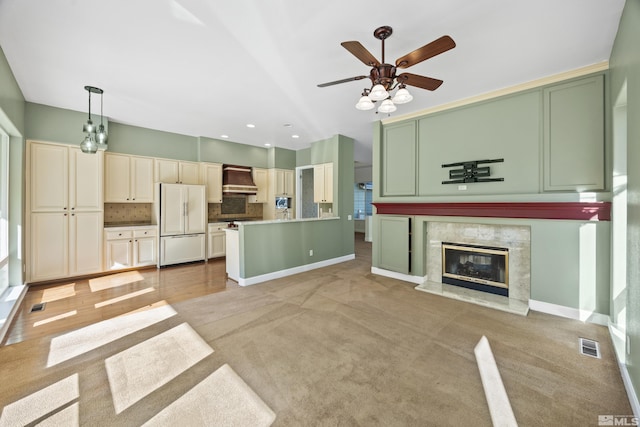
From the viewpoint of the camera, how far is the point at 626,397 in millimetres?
1822

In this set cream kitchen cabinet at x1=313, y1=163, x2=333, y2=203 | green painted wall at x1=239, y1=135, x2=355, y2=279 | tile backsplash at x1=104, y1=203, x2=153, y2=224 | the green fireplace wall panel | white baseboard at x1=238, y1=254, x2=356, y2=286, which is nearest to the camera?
the green fireplace wall panel

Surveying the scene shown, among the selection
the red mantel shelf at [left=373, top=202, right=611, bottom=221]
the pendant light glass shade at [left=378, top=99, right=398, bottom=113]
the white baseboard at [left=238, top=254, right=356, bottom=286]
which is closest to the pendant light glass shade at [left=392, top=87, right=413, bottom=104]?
the pendant light glass shade at [left=378, top=99, right=398, bottom=113]

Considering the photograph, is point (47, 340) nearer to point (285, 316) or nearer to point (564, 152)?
point (285, 316)

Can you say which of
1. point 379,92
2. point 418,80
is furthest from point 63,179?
point 418,80

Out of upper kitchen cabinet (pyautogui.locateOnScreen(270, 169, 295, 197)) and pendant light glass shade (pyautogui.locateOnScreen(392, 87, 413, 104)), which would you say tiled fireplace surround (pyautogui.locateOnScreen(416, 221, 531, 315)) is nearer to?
pendant light glass shade (pyautogui.locateOnScreen(392, 87, 413, 104))

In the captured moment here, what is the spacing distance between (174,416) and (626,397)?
310 cm

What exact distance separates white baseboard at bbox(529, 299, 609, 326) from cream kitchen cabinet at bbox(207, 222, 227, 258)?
5.90m

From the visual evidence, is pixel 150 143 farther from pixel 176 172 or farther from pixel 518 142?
pixel 518 142

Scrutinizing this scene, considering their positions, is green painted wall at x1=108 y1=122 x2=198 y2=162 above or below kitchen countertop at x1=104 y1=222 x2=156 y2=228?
above

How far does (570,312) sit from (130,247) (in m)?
7.05

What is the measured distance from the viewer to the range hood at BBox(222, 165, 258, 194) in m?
6.53

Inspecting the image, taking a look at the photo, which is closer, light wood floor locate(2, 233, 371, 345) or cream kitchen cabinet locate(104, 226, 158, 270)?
light wood floor locate(2, 233, 371, 345)
